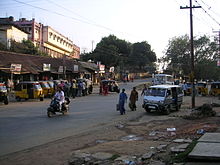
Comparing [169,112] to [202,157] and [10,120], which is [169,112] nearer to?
[10,120]

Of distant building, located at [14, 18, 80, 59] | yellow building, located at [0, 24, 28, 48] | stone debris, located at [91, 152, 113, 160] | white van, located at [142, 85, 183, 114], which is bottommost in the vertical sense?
stone debris, located at [91, 152, 113, 160]

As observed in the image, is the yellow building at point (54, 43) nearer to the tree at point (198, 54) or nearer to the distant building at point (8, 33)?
the distant building at point (8, 33)

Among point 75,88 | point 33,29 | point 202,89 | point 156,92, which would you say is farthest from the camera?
point 33,29

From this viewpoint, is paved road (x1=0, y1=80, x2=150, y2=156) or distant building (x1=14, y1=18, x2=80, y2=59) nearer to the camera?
paved road (x1=0, y1=80, x2=150, y2=156)

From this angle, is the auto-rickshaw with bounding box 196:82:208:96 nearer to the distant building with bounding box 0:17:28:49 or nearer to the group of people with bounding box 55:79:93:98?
the group of people with bounding box 55:79:93:98

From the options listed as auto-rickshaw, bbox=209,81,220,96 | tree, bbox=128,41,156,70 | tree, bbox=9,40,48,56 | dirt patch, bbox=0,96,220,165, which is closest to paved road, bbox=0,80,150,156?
dirt patch, bbox=0,96,220,165

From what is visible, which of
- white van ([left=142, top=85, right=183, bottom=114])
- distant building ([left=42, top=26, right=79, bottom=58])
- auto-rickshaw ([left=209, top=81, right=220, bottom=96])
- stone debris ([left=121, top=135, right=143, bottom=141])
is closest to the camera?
stone debris ([left=121, top=135, right=143, bottom=141])

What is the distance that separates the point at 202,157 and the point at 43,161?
398cm

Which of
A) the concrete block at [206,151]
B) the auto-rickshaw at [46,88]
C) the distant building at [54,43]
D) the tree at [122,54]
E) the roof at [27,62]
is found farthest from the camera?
the tree at [122,54]

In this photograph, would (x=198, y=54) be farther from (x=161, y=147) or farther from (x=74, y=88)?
(x=161, y=147)

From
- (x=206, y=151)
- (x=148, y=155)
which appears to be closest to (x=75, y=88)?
(x=148, y=155)

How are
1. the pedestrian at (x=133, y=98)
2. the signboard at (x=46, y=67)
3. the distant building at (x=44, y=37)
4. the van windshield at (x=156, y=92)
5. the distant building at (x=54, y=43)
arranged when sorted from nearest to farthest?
1. the van windshield at (x=156, y=92)
2. the pedestrian at (x=133, y=98)
3. the signboard at (x=46, y=67)
4. the distant building at (x=44, y=37)
5. the distant building at (x=54, y=43)

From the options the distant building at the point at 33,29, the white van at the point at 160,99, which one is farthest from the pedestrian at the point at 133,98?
the distant building at the point at 33,29

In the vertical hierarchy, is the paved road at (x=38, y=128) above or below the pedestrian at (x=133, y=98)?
below
